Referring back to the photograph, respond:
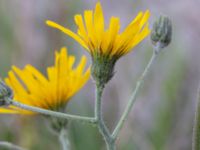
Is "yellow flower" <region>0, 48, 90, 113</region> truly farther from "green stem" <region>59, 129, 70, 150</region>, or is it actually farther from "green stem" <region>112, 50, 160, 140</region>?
"green stem" <region>112, 50, 160, 140</region>

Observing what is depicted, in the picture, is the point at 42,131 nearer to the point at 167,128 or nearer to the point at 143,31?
the point at 167,128

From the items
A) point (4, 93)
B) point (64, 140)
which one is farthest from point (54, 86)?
point (4, 93)

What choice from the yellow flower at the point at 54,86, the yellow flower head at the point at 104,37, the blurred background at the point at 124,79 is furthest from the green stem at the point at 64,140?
the blurred background at the point at 124,79

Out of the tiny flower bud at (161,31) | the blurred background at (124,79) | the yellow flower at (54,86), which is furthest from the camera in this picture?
the blurred background at (124,79)

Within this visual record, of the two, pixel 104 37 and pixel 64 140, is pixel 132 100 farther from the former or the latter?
pixel 64 140

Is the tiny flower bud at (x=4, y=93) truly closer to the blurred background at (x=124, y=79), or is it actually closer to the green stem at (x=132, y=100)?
the green stem at (x=132, y=100)

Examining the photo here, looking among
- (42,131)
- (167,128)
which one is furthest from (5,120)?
(167,128)
